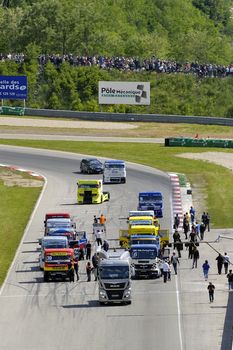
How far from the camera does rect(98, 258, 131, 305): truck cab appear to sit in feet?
197

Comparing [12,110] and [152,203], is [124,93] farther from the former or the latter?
[152,203]

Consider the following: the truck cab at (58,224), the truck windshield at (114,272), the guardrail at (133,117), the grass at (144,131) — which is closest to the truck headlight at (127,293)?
the truck windshield at (114,272)

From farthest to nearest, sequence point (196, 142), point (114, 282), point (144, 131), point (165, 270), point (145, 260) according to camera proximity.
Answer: point (144, 131)
point (196, 142)
point (145, 260)
point (165, 270)
point (114, 282)

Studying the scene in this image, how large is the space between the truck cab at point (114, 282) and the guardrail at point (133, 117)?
78513 mm

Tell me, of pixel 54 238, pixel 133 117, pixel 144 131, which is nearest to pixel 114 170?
pixel 144 131

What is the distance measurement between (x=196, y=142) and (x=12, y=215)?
39504 millimetres

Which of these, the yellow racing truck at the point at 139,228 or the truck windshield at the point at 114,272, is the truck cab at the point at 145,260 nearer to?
the yellow racing truck at the point at 139,228

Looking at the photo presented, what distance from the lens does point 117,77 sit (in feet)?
484

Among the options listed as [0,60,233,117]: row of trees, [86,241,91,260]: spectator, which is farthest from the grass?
[86,241,91,260]: spectator

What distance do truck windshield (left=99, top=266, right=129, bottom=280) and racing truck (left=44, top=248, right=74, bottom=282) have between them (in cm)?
583

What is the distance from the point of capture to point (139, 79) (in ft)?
481

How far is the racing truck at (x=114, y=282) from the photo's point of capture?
60125mm

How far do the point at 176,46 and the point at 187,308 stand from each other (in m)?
128

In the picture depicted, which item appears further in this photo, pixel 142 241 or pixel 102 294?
pixel 142 241
